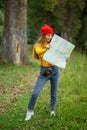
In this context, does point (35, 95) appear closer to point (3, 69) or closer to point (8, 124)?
point (8, 124)

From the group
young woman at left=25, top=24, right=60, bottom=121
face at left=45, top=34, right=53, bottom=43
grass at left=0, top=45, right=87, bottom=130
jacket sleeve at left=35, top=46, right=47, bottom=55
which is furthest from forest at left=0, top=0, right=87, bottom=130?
face at left=45, top=34, right=53, bottom=43

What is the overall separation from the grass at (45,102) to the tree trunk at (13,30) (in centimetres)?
345

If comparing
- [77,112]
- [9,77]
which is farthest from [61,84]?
[77,112]

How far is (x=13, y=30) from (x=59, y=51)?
12.7m

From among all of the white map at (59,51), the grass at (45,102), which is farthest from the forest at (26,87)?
the white map at (59,51)

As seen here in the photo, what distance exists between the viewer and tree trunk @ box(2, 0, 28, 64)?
21844mm

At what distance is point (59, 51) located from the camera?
31.0ft

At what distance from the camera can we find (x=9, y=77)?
17.2 m

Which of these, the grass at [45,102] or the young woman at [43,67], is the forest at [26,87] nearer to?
the grass at [45,102]

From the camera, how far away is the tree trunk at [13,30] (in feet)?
71.7

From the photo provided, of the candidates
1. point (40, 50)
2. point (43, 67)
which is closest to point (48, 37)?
point (40, 50)

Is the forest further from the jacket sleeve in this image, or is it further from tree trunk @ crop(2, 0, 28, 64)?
the jacket sleeve

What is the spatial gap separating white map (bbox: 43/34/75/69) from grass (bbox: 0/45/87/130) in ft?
4.33

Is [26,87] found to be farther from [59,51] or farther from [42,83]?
[59,51]
